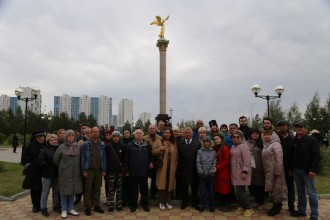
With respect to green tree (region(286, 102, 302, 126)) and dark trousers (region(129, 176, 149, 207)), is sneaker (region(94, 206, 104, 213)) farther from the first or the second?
green tree (region(286, 102, 302, 126))

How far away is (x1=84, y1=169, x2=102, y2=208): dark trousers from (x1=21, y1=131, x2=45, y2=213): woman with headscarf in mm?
1105

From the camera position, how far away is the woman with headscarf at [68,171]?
6.09 meters

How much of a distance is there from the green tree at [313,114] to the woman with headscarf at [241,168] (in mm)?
28937

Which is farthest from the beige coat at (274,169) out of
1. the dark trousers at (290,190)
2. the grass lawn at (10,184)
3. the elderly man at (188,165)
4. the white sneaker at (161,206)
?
the grass lawn at (10,184)

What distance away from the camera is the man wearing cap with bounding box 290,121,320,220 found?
5604 mm

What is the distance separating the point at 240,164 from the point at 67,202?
12.8 ft

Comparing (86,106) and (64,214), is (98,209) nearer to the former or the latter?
(64,214)

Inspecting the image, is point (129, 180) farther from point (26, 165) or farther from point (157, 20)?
point (157, 20)

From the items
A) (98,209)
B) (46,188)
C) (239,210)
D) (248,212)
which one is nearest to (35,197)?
(46,188)

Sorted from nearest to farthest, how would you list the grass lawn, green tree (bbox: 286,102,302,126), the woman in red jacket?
1. the woman in red jacket
2. the grass lawn
3. green tree (bbox: 286,102,302,126)

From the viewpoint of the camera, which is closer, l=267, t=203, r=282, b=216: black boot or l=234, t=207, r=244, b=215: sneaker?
l=267, t=203, r=282, b=216: black boot

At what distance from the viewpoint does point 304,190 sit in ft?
19.6

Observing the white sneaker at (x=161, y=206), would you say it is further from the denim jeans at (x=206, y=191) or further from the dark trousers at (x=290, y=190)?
the dark trousers at (x=290, y=190)

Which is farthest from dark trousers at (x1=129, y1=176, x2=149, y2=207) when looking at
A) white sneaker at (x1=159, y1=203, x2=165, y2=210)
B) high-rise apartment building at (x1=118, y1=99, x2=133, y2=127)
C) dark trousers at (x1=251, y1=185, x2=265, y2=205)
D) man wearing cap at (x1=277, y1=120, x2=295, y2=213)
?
high-rise apartment building at (x1=118, y1=99, x2=133, y2=127)
